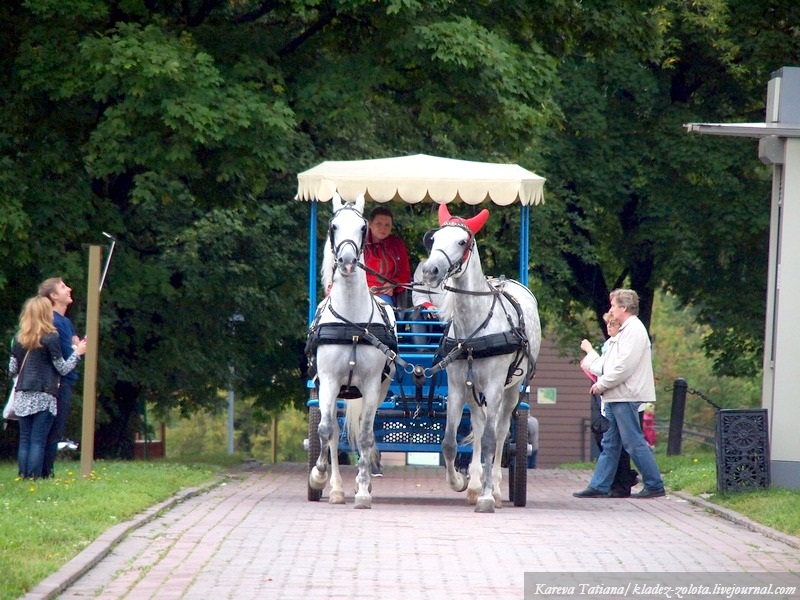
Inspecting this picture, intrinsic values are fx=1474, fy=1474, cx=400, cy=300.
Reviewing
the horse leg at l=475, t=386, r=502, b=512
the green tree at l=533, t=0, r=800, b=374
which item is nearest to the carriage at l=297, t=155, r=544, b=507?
the horse leg at l=475, t=386, r=502, b=512

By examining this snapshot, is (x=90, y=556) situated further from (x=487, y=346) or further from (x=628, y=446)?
(x=628, y=446)

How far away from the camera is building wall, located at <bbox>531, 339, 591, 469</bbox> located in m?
47.1

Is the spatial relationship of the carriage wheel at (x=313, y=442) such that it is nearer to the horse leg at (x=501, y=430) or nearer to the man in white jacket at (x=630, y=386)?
the horse leg at (x=501, y=430)

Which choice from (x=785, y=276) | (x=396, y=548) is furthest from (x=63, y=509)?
(x=785, y=276)

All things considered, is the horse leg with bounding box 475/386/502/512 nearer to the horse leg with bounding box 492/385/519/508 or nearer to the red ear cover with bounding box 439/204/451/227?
the horse leg with bounding box 492/385/519/508

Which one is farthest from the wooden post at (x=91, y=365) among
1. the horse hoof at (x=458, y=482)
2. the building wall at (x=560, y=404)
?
the building wall at (x=560, y=404)

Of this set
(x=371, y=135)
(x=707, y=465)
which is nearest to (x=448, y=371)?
(x=707, y=465)

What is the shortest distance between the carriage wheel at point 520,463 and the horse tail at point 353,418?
1524mm

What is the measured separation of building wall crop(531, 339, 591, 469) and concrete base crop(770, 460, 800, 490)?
3306 cm

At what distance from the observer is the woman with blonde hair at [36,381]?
1402 cm

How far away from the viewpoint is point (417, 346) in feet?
45.5

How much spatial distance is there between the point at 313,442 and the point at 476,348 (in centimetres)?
204

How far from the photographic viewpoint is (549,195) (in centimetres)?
2841

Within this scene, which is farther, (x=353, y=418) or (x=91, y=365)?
(x=91, y=365)
